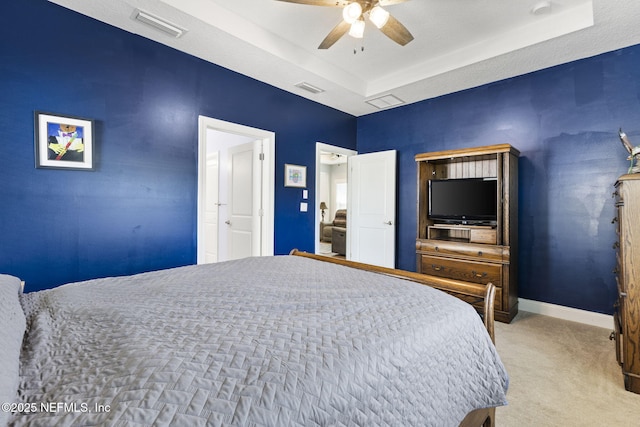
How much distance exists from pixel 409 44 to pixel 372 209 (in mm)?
2337

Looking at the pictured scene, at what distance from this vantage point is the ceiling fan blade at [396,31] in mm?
2383

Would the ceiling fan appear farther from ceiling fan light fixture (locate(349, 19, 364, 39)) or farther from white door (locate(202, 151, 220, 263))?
white door (locate(202, 151, 220, 263))

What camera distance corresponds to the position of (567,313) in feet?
10.7

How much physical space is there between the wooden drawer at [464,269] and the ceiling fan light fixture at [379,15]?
8.54 ft

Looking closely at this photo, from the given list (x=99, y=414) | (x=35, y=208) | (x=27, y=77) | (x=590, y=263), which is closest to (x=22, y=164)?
(x=35, y=208)

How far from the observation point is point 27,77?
7.47 feet

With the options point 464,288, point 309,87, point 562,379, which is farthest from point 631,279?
point 309,87

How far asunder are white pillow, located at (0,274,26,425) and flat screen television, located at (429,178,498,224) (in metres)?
3.85

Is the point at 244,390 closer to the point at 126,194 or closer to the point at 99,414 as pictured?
the point at 99,414

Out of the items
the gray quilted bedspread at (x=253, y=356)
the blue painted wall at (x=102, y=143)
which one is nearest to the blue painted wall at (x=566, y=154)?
the gray quilted bedspread at (x=253, y=356)

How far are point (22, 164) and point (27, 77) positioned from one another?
2.16 feet

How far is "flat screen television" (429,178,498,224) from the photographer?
349cm

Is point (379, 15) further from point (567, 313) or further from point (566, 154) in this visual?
point (567, 313)

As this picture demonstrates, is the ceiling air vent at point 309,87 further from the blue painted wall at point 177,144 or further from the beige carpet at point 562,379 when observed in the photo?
the beige carpet at point 562,379
